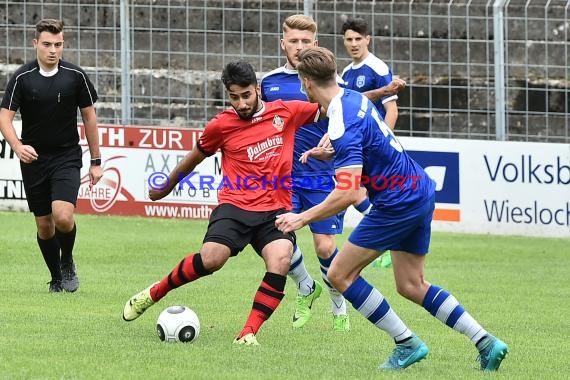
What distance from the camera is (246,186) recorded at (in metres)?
8.57

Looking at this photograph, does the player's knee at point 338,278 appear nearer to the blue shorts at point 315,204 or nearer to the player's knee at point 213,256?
the player's knee at point 213,256

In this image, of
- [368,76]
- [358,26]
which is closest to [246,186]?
[368,76]

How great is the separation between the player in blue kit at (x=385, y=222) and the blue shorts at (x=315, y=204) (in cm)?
193

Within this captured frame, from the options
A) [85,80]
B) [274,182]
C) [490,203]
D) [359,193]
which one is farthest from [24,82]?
[490,203]

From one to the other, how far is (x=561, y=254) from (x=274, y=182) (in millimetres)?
7306

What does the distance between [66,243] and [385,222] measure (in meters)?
4.18

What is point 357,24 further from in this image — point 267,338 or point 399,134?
point 399,134

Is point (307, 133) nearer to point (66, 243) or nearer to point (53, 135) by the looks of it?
point (53, 135)

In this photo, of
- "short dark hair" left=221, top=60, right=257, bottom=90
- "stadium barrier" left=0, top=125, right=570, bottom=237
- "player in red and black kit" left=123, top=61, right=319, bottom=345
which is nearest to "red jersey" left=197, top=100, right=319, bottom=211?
"player in red and black kit" left=123, top=61, right=319, bottom=345

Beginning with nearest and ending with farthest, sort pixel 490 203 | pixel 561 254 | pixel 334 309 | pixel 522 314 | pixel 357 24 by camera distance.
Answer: pixel 334 309 < pixel 522 314 < pixel 357 24 < pixel 561 254 < pixel 490 203

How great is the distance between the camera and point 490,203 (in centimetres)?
1669

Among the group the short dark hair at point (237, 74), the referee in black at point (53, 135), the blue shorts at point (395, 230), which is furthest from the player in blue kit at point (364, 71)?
the blue shorts at point (395, 230)

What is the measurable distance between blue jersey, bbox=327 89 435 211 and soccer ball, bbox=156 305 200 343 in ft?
4.92

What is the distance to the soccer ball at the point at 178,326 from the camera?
812 centimetres
